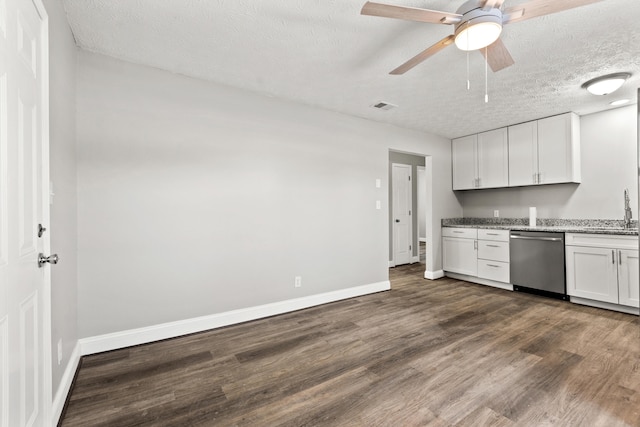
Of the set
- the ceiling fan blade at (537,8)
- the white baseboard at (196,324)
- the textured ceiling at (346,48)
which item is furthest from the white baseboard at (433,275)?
the ceiling fan blade at (537,8)

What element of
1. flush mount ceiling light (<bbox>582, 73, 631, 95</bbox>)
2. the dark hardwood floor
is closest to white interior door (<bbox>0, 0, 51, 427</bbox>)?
the dark hardwood floor

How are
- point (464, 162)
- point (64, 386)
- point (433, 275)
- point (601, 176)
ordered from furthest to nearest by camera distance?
point (464, 162) → point (433, 275) → point (601, 176) → point (64, 386)

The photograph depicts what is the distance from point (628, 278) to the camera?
3168 mm

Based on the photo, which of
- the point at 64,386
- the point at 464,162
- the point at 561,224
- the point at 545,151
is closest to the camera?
the point at 64,386

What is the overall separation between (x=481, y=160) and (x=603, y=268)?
7.28 feet

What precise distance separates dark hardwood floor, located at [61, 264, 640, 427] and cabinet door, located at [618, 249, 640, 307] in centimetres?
23

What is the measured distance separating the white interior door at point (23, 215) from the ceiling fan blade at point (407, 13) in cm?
153

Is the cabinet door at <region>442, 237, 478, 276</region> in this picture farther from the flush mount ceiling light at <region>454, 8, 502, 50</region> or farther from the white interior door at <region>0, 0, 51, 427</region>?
the white interior door at <region>0, 0, 51, 427</region>

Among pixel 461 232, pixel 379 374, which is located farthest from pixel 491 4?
pixel 461 232

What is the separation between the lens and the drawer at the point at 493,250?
4184 mm

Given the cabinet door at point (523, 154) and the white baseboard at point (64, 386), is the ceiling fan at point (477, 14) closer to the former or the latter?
the white baseboard at point (64, 386)

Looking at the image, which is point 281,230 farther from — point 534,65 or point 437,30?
point 534,65

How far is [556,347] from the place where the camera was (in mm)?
2424

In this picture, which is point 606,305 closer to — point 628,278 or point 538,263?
point 628,278
